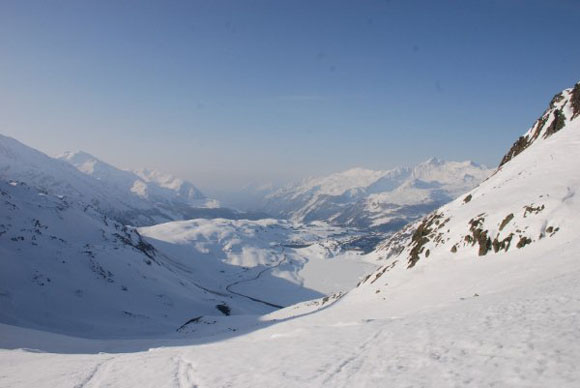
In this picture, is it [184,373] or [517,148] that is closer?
[184,373]

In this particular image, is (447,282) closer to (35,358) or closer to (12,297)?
(35,358)

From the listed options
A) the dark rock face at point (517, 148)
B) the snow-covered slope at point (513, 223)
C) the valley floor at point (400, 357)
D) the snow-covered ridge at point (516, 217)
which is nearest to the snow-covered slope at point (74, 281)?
the snow-covered slope at point (513, 223)

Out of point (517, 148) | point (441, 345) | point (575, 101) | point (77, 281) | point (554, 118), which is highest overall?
point (575, 101)

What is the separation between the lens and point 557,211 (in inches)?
1214

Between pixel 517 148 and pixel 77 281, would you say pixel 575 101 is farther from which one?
pixel 77 281

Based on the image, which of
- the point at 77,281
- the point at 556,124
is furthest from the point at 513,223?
the point at 77,281

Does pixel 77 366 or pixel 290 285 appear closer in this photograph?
pixel 77 366

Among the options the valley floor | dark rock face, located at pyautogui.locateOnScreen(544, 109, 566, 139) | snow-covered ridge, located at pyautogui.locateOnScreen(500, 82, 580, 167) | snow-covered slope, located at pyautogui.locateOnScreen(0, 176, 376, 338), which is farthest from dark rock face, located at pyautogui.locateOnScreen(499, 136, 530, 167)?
snow-covered slope, located at pyautogui.locateOnScreen(0, 176, 376, 338)

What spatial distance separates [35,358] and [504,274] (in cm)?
2913

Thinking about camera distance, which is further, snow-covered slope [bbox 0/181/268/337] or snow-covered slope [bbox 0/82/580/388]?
snow-covered slope [bbox 0/181/268/337]

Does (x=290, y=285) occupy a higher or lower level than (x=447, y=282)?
lower

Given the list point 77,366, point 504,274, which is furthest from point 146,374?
point 504,274

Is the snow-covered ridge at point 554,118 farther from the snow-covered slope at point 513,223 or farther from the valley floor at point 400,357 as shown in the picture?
the valley floor at point 400,357

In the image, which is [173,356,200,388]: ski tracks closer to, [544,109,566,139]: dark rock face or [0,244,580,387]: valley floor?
[0,244,580,387]: valley floor
